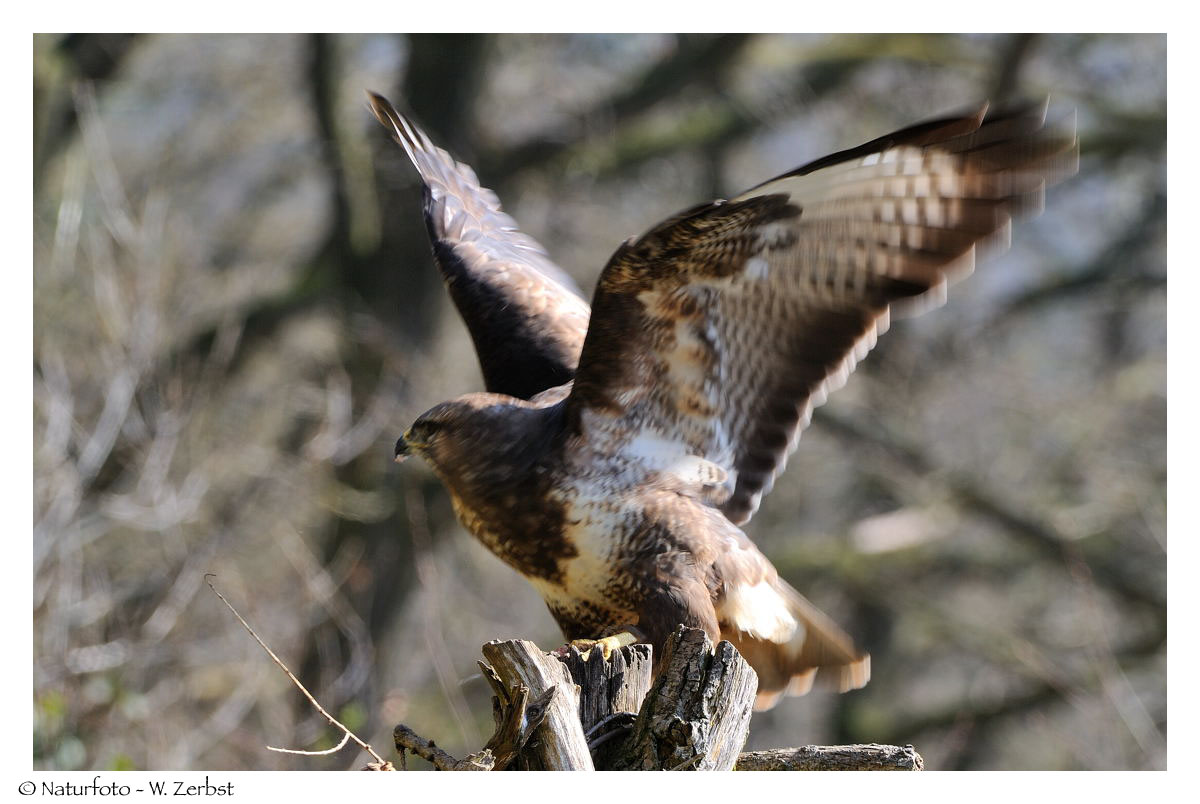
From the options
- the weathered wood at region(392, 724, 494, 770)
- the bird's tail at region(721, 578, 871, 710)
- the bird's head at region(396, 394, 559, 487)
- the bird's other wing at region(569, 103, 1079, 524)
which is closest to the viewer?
the weathered wood at region(392, 724, 494, 770)

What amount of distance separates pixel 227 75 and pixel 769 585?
30.2ft

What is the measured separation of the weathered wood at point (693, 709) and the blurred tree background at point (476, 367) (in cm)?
578

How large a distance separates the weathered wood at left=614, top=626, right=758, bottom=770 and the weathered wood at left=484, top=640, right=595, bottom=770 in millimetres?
157

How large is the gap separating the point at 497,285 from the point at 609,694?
7.15 feet

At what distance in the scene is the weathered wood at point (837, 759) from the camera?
11.2 ft

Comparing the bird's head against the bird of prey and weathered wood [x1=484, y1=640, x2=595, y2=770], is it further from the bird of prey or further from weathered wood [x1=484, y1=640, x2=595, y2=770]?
weathered wood [x1=484, y1=640, x2=595, y2=770]

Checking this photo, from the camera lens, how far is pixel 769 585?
4312mm

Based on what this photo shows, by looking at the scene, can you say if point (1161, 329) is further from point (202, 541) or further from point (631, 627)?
point (631, 627)

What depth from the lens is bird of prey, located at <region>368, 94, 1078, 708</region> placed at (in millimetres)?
3799

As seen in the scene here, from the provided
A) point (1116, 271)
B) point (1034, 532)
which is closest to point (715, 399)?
point (1034, 532)

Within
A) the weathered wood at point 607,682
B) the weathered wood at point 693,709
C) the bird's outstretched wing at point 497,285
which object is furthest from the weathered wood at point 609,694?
the bird's outstretched wing at point 497,285

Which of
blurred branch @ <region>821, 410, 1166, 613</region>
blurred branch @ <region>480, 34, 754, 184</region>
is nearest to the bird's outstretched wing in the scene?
blurred branch @ <region>480, 34, 754, 184</region>

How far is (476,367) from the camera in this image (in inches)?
436

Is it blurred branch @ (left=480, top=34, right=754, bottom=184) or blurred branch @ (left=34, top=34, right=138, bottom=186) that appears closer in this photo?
blurred branch @ (left=34, top=34, right=138, bottom=186)
